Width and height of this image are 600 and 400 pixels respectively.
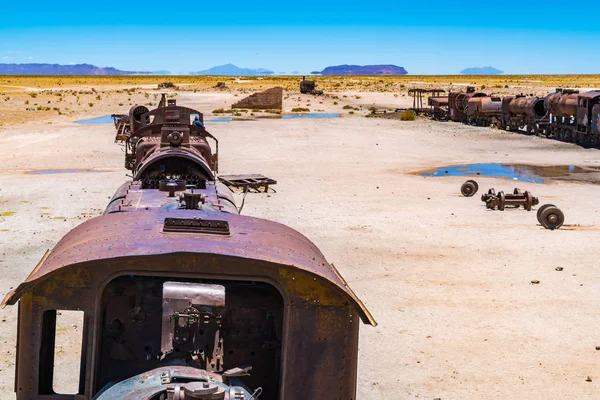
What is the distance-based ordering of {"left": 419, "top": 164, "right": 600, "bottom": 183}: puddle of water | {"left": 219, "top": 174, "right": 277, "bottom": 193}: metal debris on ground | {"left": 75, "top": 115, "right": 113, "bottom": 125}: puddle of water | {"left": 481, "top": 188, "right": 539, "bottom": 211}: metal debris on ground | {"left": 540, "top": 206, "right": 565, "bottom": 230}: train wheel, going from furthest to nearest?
{"left": 75, "top": 115, "right": 113, "bottom": 125}: puddle of water, {"left": 419, "top": 164, "right": 600, "bottom": 183}: puddle of water, {"left": 219, "top": 174, "right": 277, "bottom": 193}: metal debris on ground, {"left": 481, "top": 188, "right": 539, "bottom": 211}: metal debris on ground, {"left": 540, "top": 206, "right": 565, "bottom": 230}: train wheel

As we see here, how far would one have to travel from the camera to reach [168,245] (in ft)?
19.4

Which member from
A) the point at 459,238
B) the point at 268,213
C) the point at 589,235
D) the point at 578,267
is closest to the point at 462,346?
the point at 578,267

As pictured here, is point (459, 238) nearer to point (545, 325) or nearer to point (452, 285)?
point (452, 285)

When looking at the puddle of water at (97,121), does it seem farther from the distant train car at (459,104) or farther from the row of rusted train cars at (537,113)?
the distant train car at (459,104)

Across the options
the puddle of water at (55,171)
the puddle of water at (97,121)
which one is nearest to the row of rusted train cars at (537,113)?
the puddle of water at (97,121)

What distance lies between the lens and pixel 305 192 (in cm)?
2492

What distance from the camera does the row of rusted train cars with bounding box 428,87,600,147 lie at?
4047cm

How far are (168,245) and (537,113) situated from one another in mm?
45422

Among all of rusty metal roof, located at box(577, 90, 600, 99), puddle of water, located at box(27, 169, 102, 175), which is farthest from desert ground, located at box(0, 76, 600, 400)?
rusty metal roof, located at box(577, 90, 600, 99)

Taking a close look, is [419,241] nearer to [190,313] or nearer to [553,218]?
[553,218]

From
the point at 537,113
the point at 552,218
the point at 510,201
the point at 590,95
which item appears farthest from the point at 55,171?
the point at 537,113

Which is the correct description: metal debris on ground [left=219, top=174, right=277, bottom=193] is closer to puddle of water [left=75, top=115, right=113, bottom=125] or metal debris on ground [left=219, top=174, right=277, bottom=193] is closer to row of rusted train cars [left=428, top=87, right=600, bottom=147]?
row of rusted train cars [left=428, top=87, right=600, bottom=147]

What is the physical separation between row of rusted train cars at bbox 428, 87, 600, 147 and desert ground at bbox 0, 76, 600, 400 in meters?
1.75

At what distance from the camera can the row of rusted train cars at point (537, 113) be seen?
4047 centimetres
